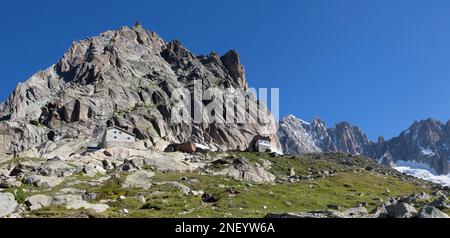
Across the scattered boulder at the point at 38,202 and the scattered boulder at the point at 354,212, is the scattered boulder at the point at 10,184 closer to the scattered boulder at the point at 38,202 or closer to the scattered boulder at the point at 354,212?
the scattered boulder at the point at 38,202

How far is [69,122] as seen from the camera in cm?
19725

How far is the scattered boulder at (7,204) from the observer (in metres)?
54.8

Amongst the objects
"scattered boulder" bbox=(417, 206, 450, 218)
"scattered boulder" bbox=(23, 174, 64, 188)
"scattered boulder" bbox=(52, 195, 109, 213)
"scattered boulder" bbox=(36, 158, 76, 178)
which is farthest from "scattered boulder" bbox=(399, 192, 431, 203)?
"scattered boulder" bbox=(36, 158, 76, 178)

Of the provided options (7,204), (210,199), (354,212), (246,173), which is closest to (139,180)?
(210,199)

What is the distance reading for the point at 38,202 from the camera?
60000 millimetres

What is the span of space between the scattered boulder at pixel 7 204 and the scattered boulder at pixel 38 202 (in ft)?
4.62

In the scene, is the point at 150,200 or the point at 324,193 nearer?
the point at 150,200

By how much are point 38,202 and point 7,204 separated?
3.46 meters

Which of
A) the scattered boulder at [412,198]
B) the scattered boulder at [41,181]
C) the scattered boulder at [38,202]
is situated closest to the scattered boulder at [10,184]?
the scattered boulder at [41,181]

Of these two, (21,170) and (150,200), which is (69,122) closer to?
(21,170)

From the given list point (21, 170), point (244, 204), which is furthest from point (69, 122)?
point (244, 204)
